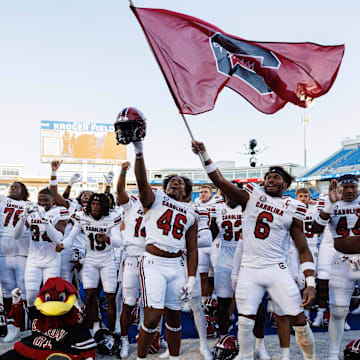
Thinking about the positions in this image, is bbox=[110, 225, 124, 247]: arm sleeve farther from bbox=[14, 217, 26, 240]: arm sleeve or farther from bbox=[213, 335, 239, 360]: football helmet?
A: bbox=[213, 335, 239, 360]: football helmet

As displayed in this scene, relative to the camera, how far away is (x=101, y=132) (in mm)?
32375

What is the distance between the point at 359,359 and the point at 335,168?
28.3 m

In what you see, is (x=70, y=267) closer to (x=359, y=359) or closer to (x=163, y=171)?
(x=359, y=359)

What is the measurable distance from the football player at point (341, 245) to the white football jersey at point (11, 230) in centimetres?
417

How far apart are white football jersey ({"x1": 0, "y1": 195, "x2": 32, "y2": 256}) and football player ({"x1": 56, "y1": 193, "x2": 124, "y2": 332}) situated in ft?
3.41

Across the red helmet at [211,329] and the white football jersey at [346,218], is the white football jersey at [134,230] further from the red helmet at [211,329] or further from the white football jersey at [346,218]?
the white football jersey at [346,218]

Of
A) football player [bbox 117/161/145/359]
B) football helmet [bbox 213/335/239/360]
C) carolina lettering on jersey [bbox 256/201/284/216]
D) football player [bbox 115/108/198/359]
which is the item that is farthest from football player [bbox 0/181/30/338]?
carolina lettering on jersey [bbox 256/201/284/216]

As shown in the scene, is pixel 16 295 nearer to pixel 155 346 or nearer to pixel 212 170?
pixel 155 346

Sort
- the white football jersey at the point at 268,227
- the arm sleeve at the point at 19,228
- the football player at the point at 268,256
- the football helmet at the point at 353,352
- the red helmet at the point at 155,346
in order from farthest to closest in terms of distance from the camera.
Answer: the arm sleeve at the point at 19,228 < the red helmet at the point at 155,346 < the football helmet at the point at 353,352 < the white football jersey at the point at 268,227 < the football player at the point at 268,256

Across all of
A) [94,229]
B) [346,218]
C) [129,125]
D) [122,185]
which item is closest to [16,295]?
[94,229]

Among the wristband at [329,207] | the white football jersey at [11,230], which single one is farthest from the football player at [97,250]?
the wristband at [329,207]

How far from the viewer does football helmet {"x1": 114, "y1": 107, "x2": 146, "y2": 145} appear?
3.59 metres

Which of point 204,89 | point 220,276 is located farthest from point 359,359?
point 204,89

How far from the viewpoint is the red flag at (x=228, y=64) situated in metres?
4.31
